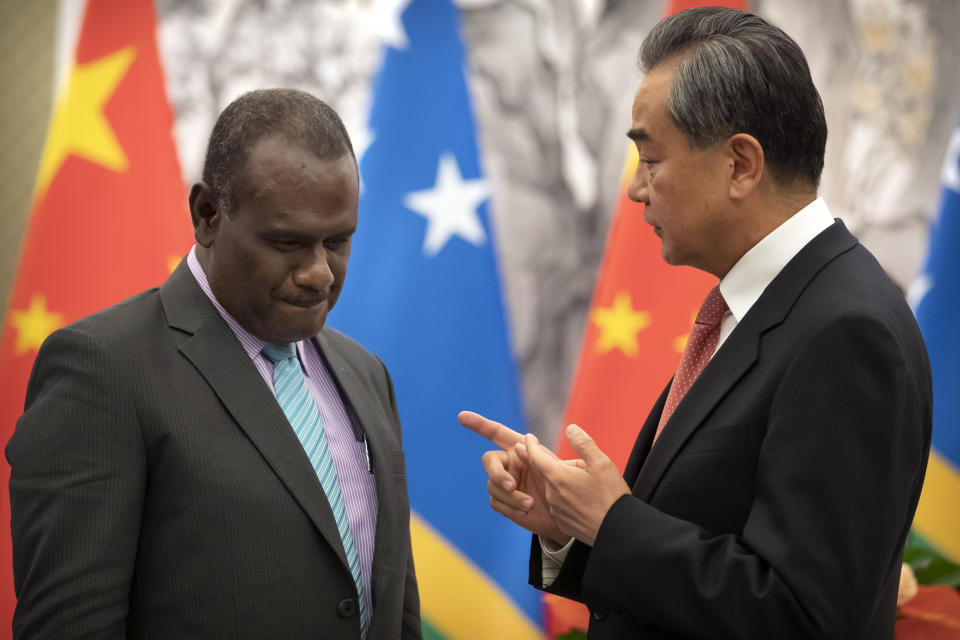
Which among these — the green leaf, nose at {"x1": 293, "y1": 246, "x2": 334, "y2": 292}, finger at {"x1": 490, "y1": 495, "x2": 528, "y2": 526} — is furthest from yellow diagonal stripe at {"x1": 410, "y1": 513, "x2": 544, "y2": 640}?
nose at {"x1": 293, "y1": 246, "x2": 334, "y2": 292}

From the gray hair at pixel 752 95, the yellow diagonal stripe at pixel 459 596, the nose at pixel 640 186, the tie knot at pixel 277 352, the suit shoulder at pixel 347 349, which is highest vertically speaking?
the gray hair at pixel 752 95

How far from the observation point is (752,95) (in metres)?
1.34

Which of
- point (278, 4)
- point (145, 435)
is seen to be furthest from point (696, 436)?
point (278, 4)

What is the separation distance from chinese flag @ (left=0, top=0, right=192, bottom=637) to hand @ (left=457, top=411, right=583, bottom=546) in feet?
4.90

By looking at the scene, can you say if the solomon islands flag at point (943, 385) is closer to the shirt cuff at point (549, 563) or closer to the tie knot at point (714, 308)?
the tie knot at point (714, 308)

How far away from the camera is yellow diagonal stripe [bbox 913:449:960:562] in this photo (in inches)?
121

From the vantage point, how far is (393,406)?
1927 mm

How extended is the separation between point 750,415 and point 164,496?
34.2 inches

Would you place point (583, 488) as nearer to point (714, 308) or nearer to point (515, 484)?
point (515, 484)

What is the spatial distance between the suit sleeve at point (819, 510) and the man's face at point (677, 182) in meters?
0.29

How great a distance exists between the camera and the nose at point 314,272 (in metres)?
1.47

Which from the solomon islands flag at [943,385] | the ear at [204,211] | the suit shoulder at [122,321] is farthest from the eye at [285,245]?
the solomon islands flag at [943,385]

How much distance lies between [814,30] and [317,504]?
8.39 ft

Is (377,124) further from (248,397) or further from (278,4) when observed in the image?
(248,397)
